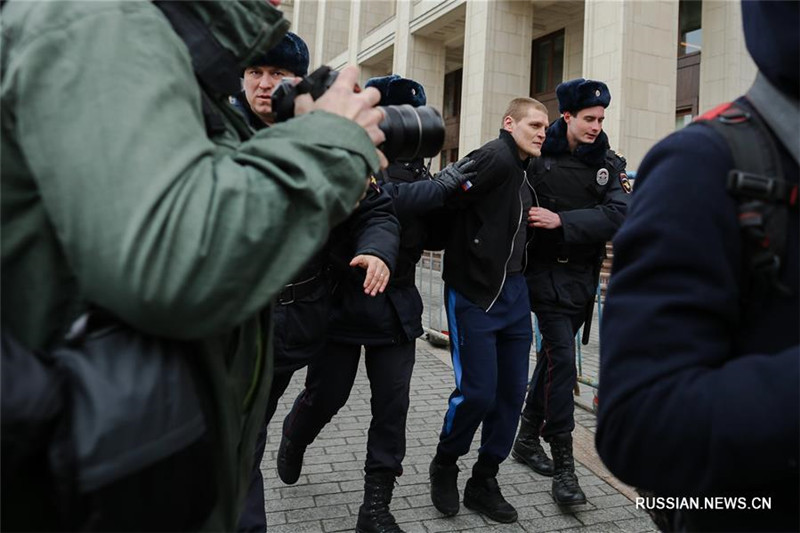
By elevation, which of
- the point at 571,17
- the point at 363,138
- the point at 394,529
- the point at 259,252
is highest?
the point at 571,17

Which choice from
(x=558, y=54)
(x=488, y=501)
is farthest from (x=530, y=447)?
(x=558, y=54)

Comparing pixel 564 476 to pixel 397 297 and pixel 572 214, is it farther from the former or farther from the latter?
pixel 572 214

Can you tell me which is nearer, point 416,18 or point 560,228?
point 560,228

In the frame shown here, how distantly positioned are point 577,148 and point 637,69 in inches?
369

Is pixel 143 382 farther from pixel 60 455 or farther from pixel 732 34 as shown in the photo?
pixel 732 34

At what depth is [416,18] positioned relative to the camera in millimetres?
19906

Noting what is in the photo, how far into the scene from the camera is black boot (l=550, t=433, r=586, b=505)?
3.44 metres

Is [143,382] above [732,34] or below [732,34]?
below

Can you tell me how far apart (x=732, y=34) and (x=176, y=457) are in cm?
1415

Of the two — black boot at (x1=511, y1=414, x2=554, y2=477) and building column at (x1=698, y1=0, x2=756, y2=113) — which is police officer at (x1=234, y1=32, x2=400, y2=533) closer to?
black boot at (x1=511, y1=414, x2=554, y2=477)

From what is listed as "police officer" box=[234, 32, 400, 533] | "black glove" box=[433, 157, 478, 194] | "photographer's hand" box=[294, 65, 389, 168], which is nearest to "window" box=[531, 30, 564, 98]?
"black glove" box=[433, 157, 478, 194]

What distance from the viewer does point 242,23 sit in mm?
1274

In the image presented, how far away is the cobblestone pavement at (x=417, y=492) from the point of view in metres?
3.28

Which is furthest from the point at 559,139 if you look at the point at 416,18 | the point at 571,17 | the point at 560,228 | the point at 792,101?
the point at 416,18
